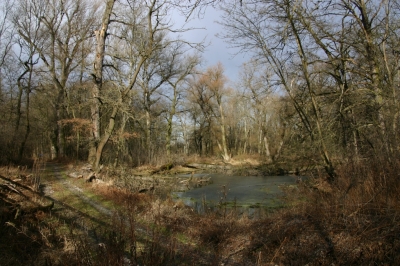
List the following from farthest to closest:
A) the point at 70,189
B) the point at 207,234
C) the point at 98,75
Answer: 1. the point at 98,75
2. the point at 70,189
3. the point at 207,234

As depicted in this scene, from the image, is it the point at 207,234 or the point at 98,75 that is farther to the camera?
the point at 98,75

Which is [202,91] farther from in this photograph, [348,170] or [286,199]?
[348,170]

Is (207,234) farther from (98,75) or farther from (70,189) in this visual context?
(98,75)

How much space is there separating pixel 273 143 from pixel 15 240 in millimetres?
36162

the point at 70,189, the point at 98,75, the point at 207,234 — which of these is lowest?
the point at 207,234

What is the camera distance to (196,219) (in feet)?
27.6

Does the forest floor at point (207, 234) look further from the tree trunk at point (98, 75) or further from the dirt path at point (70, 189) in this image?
the tree trunk at point (98, 75)

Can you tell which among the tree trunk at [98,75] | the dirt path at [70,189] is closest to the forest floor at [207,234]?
the dirt path at [70,189]

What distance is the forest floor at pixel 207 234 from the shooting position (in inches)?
162

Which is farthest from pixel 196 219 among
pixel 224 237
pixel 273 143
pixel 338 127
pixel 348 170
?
pixel 273 143

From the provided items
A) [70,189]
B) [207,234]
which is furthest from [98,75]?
[207,234]

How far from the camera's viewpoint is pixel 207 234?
709 centimetres

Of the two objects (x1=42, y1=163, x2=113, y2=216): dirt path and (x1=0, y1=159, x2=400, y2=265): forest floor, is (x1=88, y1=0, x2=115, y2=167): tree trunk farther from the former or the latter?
(x1=0, y1=159, x2=400, y2=265): forest floor

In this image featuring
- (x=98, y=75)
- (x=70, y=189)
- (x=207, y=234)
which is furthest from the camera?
(x=98, y=75)
